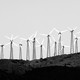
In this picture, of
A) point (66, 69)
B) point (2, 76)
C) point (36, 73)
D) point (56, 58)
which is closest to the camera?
point (2, 76)

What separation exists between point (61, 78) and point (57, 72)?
7042 millimetres

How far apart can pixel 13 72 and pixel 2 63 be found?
21.9 feet

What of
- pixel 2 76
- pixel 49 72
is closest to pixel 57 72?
pixel 49 72

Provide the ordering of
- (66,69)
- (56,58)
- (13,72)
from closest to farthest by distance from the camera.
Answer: (13,72) < (66,69) < (56,58)

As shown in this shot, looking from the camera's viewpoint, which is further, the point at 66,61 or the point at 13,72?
the point at 66,61

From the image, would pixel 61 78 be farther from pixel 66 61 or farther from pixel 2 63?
pixel 66 61

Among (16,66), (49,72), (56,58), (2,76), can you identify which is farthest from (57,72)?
(56,58)

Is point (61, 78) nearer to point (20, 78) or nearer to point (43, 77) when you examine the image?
point (43, 77)

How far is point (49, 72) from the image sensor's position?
310 feet

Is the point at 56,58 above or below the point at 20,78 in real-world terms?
above

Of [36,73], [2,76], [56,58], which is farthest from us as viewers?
[56,58]

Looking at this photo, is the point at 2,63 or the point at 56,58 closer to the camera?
the point at 2,63

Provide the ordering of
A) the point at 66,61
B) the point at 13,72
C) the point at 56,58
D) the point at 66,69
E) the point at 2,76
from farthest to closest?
1. the point at 56,58
2. the point at 66,61
3. the point at 66,69
4. the point at 13,72
5. the point at 2,76

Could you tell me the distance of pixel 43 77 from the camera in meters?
87.9
